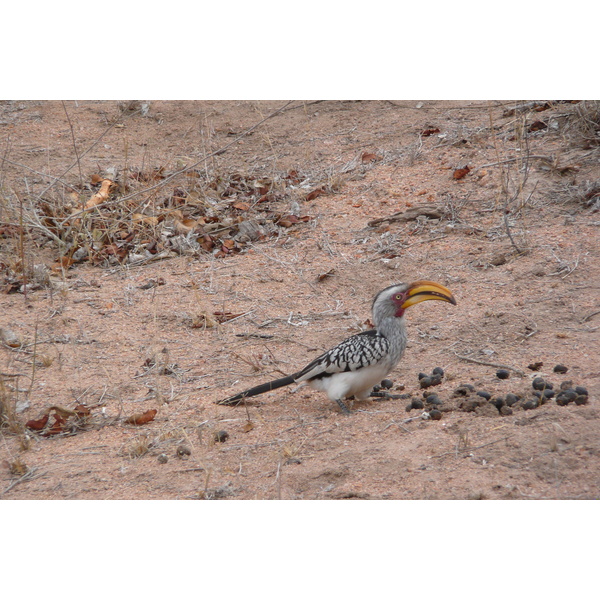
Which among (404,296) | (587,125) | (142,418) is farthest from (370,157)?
(142,418)

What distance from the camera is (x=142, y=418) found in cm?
403

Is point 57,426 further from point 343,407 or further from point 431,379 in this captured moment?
point 431,379

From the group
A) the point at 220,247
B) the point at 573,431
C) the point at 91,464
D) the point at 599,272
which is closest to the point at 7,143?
the point at 220,247

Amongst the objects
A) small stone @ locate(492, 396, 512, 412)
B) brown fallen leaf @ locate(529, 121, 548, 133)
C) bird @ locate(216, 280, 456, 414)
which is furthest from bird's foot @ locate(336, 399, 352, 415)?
brown fallen leaf @ locate(529, 121, 548, 133)

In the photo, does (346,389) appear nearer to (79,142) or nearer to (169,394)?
(169,394)

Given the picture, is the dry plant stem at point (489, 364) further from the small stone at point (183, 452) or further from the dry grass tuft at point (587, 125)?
the dry grass tuft at point (587, 125)

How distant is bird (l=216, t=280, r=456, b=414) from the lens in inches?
160

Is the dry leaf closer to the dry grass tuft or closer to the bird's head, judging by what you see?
the dry grass tuft

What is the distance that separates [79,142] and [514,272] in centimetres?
527

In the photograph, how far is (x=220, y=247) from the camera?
6473 mm

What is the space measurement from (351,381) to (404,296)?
2.02 ft

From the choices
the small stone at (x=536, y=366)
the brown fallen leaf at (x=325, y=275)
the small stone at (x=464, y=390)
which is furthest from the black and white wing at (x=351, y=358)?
the brown fallen leaf at (x=325, y=275)

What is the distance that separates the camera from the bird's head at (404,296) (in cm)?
425

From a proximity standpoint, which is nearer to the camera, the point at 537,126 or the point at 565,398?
the point at 565,398
